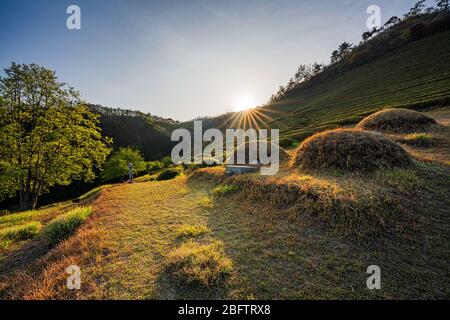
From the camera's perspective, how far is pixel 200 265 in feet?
11.3

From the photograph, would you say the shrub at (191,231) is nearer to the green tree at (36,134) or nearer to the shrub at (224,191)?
the shrub at (224,191)

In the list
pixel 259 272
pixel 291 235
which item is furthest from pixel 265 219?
pixel 259 272

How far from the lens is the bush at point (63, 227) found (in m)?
5.98

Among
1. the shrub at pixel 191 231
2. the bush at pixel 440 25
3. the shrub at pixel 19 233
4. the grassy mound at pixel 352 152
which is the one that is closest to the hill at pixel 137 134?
the shrub at pixel 19 233

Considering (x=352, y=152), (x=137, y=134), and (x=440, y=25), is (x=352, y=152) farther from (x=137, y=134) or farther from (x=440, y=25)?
(x=137, y=134)

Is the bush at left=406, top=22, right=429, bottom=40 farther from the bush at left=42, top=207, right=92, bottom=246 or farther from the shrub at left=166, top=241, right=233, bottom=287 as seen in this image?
the bush at left=42, top=207, right=92, bottom=246

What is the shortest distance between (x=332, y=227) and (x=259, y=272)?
87.7 inches

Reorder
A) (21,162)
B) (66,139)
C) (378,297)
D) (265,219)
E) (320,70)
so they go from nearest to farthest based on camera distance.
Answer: (378,297) → (265,219) → (21,162) → (66,139) → (320,70)

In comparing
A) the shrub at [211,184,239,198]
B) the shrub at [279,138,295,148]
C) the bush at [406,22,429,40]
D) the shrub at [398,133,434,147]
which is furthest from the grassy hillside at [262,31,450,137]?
the shrub at [211,184,239,198]

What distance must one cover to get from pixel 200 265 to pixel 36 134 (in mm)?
16269

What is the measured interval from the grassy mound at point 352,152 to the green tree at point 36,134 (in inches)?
654

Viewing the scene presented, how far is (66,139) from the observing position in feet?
46.2

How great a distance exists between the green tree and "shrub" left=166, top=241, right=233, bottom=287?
1456 centimetres
